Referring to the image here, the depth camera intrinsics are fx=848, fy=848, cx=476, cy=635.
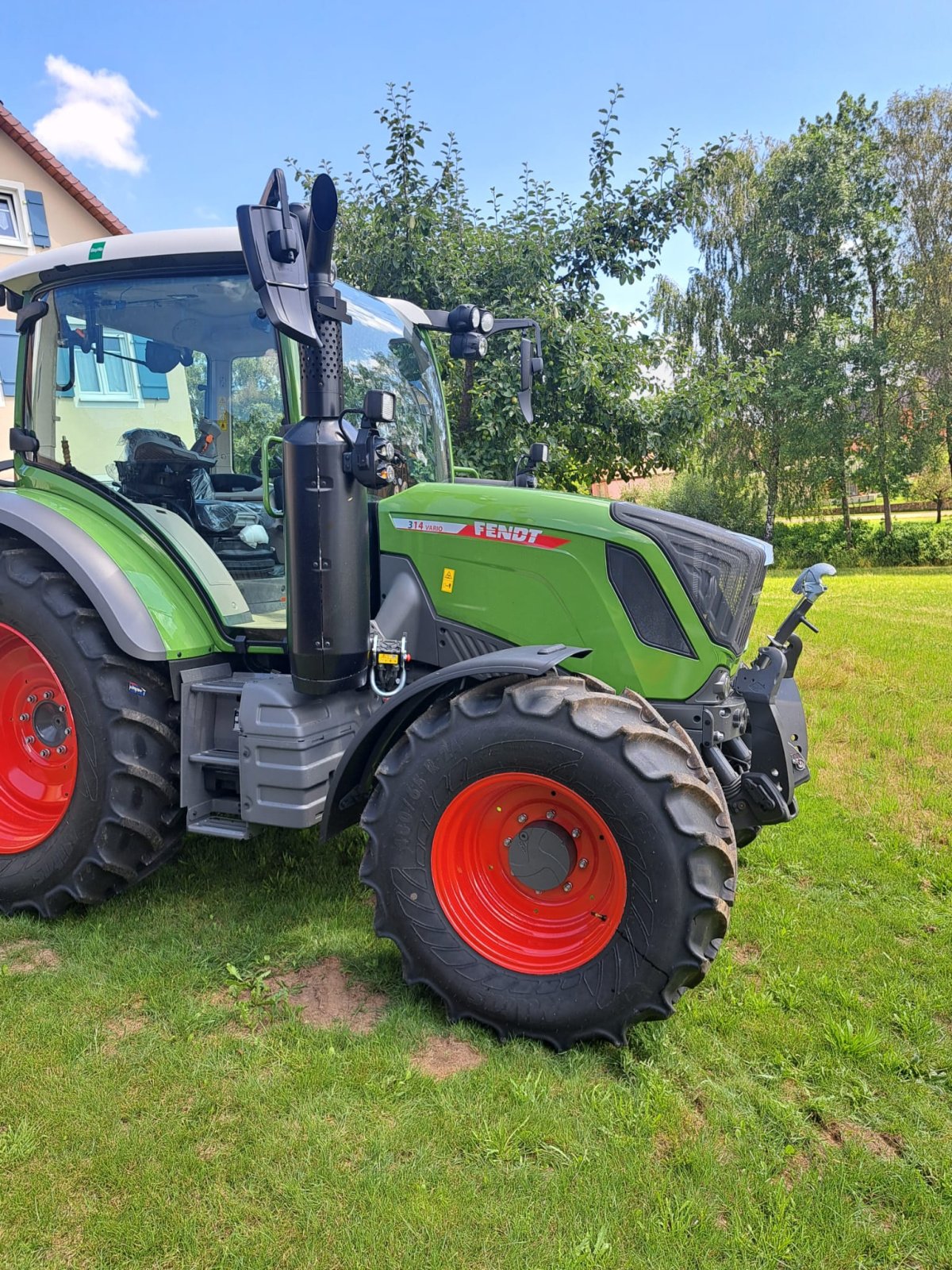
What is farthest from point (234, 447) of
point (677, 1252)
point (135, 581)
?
point (677, 1252)

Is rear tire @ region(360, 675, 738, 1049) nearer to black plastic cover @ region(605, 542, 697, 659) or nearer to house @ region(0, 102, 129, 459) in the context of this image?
black plastic cover @ region(605, 542, 697, 659)

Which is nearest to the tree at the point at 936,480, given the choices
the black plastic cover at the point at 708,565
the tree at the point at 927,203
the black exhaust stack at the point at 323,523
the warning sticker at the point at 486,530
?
the tree at the point at 927,203

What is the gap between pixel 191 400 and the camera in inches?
140

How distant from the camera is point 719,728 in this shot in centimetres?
301

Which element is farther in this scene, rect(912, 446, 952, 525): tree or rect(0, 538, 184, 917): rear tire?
rect(912, 446, 952, 525): tree

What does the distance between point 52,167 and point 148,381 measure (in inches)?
766

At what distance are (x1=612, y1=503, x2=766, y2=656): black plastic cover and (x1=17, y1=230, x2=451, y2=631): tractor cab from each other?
1.01 m

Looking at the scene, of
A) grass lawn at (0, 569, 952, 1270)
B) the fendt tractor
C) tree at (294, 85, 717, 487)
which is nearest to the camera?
grass lawn at (0, 569, 952, 1270)

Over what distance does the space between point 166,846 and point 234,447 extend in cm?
166

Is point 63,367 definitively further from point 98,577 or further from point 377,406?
point 377,406

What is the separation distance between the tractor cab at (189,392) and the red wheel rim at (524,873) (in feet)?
4.18

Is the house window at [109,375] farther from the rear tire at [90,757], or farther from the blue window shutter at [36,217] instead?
the blue window shutter at [36,217]

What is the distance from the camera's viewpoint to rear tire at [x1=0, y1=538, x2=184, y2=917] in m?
3.23

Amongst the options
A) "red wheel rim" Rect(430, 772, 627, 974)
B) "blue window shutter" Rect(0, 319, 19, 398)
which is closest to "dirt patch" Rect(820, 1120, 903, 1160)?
"red wheel rim" Rect(430, 772, 627, 974)
